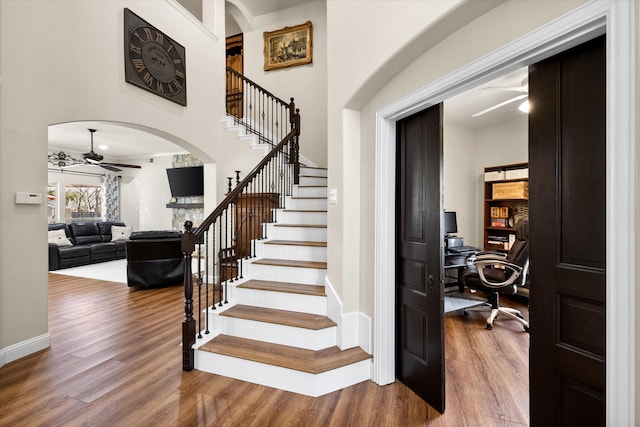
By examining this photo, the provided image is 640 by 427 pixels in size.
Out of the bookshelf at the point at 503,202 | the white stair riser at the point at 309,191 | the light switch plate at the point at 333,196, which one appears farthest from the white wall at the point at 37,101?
the bookshelf at the point at 503,202

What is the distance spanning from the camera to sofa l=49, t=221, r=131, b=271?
21.6ft

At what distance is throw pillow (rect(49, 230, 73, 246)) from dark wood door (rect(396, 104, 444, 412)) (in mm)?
8065

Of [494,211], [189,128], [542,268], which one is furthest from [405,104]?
[494,211]

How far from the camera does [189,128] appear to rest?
452 cm

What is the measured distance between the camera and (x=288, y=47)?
6.36m

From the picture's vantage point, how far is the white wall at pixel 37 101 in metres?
2.53

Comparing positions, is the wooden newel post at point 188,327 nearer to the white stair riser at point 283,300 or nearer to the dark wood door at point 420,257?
the white stair riser at point 283,300

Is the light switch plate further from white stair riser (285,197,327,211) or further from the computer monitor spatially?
the computer monitor

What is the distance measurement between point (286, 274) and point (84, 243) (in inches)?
286

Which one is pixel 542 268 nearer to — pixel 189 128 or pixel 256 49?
pixel 189 128

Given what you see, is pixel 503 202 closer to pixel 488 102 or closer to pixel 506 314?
pixel 488 102

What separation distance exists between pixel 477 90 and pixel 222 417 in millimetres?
4408

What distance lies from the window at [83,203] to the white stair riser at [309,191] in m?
8.12

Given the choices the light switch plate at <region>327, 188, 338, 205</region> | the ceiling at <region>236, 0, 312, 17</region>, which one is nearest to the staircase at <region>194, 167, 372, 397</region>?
the light switch plate at <region>327, 188, 338, 205</region>
